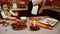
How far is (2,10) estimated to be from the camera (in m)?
1.34

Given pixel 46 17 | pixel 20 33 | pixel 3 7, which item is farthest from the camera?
pixel 46 17

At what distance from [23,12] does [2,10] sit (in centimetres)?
25

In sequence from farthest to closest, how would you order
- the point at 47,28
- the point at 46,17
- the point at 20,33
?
1. the point at 46,17
2. the point at 47,28
3. the point at 20,33

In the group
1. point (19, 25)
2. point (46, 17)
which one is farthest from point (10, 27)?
point (46, 17)

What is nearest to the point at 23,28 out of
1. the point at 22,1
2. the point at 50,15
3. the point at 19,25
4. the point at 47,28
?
the point at 19,25

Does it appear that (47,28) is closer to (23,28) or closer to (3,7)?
(23,28)

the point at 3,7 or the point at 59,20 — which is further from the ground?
the point at 3,7

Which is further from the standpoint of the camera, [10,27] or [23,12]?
[23,12]

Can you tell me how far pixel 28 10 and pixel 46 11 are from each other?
228mm

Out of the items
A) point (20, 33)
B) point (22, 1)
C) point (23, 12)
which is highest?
point (22, 1)

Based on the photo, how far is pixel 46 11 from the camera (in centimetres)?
143

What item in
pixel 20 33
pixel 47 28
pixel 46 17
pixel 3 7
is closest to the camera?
pixel 20 33

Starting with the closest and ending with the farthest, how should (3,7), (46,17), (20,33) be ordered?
(20,33) → (3,7) → (46,17)

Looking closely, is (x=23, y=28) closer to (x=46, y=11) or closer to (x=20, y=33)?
(x=20, y=33)
